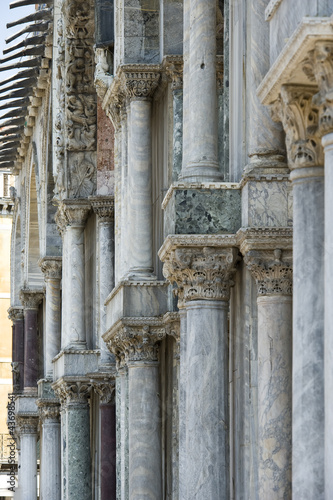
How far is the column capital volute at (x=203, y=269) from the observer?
1546cm

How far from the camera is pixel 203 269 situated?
15.6 metres

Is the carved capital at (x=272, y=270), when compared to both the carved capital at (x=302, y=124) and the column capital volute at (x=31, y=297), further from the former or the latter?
the column capital volute at (x=31, y=297)

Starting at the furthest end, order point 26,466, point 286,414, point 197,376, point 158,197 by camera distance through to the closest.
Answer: point 26,466 → point 158,197 → point 197,376 → point 286,414

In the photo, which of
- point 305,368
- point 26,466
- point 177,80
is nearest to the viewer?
point 305,368

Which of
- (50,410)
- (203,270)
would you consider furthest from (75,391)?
(203,270)

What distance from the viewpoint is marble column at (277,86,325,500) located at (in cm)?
1072

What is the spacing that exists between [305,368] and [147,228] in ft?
33.9

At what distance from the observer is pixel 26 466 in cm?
4212

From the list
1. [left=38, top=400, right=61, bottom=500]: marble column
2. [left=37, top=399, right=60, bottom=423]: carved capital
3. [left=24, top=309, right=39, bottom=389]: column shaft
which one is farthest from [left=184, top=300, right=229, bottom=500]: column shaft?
[left=24, top=309, right=39, bottom=389]: column shaft

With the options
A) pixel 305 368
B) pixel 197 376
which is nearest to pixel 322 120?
pixel 305 368

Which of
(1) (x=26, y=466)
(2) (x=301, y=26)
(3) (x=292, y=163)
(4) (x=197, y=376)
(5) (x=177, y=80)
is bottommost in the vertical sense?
(1) (x=26, y=466)

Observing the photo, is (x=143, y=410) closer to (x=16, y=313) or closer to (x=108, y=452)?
(x=108, y=452)

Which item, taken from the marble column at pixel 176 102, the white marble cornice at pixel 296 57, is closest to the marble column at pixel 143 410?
the marble column at pixel 176 102

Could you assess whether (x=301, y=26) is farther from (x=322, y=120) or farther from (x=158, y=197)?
(x=158, y=197)
